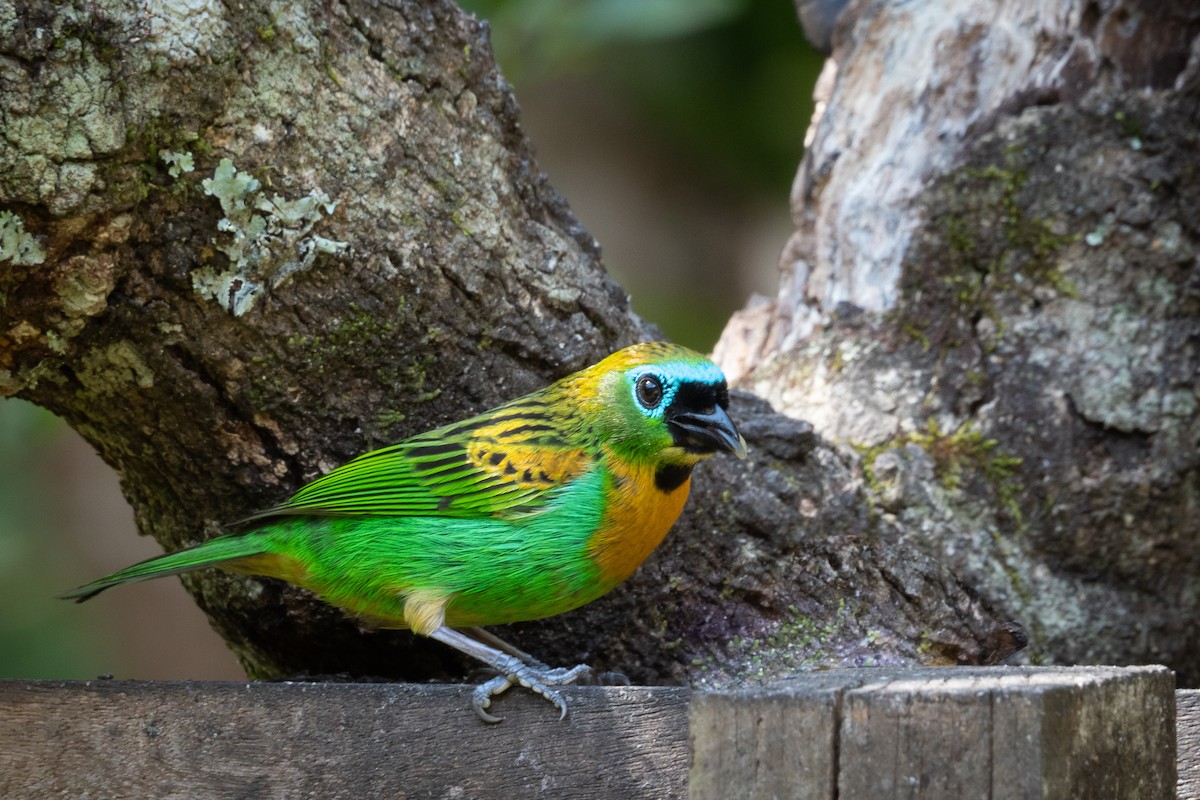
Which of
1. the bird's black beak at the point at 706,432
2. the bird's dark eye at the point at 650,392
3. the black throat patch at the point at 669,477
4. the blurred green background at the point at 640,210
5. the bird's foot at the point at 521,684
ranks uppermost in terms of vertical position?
the blurred green background at the point at 640,210

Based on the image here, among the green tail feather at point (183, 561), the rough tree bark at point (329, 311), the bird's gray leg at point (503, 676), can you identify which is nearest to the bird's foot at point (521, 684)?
the bird's gray leg at point (503, 676)

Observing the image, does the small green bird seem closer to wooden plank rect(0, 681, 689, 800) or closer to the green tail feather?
the green tail feather

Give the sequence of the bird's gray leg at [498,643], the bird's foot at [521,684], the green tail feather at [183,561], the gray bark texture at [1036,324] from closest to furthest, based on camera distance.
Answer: the bird's foot at [521,684] → the green tail feather at [183,561] → the bird's gray leg at [498,643] → the gray bark texture at [1036,324]

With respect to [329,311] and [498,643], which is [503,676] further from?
[329,311]

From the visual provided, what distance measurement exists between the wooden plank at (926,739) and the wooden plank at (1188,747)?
56 centimetres

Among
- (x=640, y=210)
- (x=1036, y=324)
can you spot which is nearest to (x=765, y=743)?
(x=1036, y=324)

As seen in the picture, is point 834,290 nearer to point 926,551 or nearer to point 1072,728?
point 926,551

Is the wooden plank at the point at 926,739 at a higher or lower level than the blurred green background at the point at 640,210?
lower

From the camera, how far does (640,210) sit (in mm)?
9000

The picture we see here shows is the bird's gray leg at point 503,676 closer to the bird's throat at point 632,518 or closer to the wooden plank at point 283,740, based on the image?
the wooden plank at point 283,740

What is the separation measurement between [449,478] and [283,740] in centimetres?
86

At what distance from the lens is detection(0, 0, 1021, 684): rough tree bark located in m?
2.73

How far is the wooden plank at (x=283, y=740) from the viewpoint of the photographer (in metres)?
2.46

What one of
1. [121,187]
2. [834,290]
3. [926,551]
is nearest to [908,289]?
[834,290]
